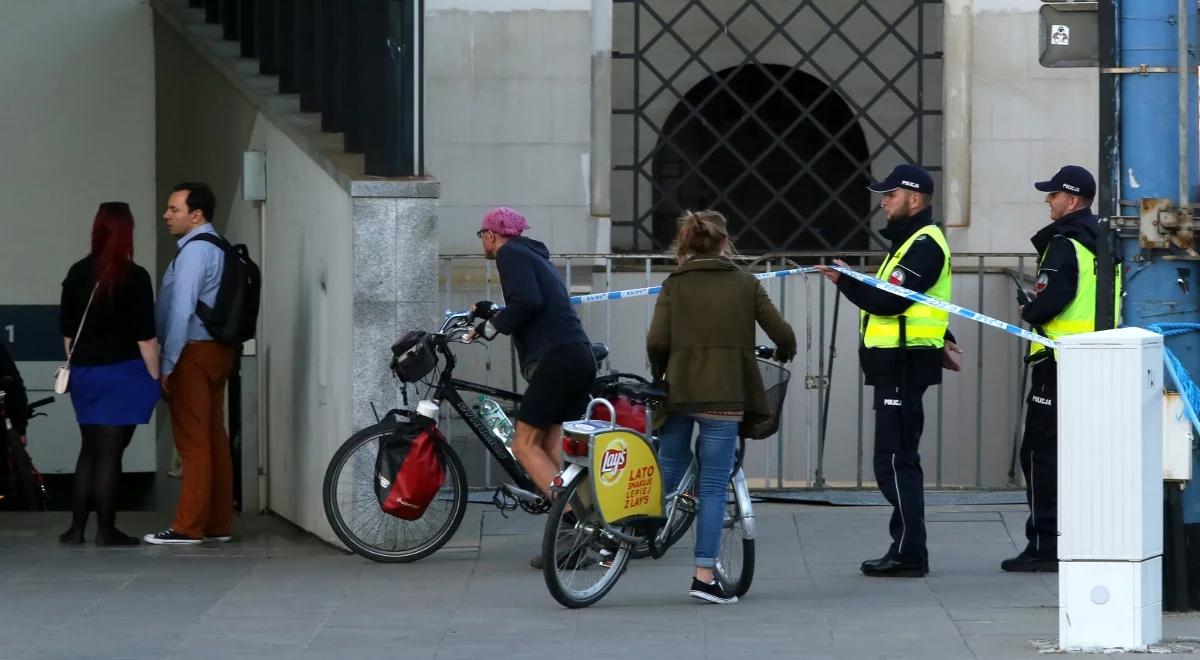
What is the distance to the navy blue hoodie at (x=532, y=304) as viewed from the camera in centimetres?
837

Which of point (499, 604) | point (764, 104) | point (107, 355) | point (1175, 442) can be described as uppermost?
point (764, 104)

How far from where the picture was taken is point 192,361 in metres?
9.64

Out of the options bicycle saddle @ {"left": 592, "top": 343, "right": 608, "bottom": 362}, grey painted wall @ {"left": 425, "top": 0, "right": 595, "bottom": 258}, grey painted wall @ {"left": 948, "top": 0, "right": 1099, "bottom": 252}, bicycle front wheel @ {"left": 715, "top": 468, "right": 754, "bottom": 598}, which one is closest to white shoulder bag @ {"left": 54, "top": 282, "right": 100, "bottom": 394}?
bicycle saddle @ {"left": 592, "top": 343, "right": 608, "bottom": 362}

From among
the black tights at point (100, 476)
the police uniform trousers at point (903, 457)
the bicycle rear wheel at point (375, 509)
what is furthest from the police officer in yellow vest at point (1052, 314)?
the black tights at point (100, 476)

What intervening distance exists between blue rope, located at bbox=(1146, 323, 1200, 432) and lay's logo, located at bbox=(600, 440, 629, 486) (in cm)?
205

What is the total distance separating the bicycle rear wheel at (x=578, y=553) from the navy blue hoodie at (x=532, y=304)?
1.09 m

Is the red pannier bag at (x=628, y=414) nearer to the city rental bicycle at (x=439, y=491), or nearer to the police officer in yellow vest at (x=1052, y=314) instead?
the city rental bicycle at (x=439, y=491)

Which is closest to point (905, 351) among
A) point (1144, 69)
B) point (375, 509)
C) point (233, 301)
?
point (1144, 69)

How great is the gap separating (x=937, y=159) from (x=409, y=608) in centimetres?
689

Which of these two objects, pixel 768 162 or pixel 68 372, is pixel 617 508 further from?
pixel 768 162

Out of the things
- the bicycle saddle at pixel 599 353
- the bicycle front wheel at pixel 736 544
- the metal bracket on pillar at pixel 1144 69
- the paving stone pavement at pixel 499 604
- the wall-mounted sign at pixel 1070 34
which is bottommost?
the paving stone pavement at pixel 499 604

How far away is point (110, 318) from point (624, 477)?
3.26m

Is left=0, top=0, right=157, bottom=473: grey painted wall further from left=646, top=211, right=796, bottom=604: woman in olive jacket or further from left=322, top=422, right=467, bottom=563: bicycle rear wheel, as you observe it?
left=646, top=211, right=796, bottom=604: woman in olive jacket

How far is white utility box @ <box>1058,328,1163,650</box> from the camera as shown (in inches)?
259
